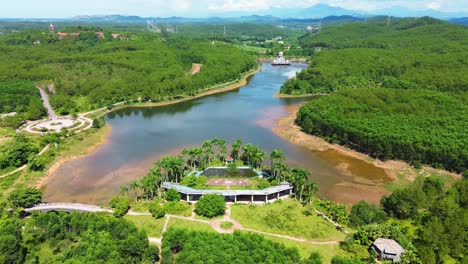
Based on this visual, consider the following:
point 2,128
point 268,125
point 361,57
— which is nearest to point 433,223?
point 268,125

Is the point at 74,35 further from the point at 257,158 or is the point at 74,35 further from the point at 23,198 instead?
the point at 257,158

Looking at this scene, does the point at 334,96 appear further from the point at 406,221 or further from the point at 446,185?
the point at 406,221

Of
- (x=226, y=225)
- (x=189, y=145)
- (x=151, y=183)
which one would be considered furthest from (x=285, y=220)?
(x=189, y=145)

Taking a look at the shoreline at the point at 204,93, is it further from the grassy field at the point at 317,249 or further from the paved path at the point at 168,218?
the grassy field at the point at 317,249

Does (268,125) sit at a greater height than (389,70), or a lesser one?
lesser

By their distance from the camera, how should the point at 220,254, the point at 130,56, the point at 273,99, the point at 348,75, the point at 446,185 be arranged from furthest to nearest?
the point at 130,56 → the point at 348,75 → the point at 273,99 → the point at 446,185 → the point at 220,254

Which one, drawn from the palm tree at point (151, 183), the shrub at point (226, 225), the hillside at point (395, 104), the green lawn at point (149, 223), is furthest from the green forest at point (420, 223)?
the palm tree at point (151, 183)
